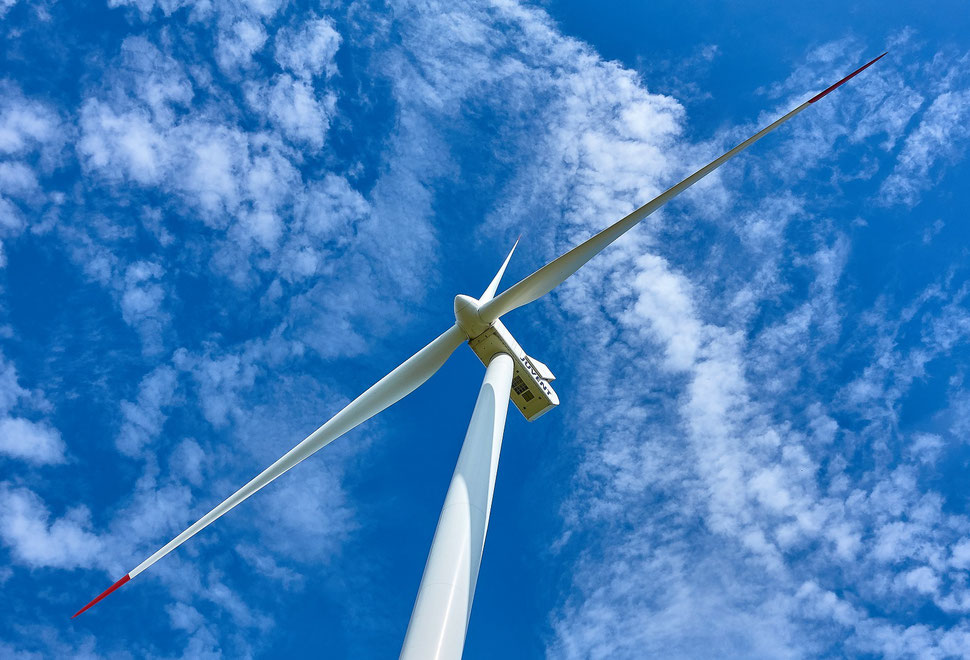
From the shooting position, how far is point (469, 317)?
21047mm

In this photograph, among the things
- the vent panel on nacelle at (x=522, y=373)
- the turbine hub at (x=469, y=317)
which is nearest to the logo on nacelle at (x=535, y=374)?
the vent panel on nacelle at (x=522, y=373)

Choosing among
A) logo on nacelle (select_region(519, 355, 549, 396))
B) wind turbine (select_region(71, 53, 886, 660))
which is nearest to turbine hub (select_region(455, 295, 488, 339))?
wind turbine (select_region(71, 53, 886, 660))

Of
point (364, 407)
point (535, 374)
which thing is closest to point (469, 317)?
point (535, 374)

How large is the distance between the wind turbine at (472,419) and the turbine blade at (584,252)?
0.10ft

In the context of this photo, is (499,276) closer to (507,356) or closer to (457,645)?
(507,356)

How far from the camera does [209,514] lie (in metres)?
18.9

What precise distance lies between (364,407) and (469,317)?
4.51m

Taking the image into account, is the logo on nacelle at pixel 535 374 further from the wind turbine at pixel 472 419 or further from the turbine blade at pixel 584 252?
the turbine blade at pixel 584 252

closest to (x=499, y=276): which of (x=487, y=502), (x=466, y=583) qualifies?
(x=487, y=502)

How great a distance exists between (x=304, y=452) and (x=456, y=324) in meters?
6.38

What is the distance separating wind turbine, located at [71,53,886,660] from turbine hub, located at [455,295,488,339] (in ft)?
0.11

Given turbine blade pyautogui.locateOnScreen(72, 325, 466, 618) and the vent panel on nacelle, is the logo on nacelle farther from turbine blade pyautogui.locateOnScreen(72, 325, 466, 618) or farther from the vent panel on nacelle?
turbine blade pyautogui.locateOnScreen(72, 325, 466, 618)

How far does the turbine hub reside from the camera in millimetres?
21016

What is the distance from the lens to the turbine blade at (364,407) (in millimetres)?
19250
